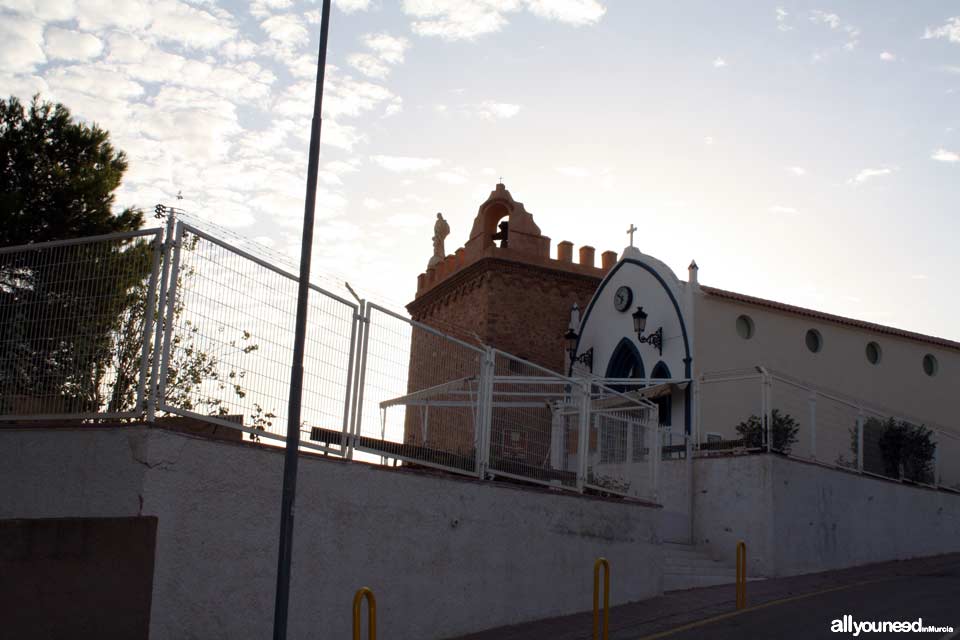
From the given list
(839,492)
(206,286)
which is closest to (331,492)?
(206,286)

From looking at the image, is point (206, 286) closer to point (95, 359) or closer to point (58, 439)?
point (95, 359)

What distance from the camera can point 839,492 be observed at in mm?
20609

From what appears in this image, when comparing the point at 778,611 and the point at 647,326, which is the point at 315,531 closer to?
the point at 778,611

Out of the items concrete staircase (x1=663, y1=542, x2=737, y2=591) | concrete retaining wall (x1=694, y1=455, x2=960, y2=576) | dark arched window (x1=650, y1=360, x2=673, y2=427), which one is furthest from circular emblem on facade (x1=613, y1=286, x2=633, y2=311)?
concrete staircase (x1=663, y1=542, x2=737, y2=591)

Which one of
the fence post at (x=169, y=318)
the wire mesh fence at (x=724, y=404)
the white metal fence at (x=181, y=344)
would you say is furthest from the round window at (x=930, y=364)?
the fence post at (x=169, y=318)

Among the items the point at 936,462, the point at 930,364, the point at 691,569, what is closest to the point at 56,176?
the point at 691,569

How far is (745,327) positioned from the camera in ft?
83.6

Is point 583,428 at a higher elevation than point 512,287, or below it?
below

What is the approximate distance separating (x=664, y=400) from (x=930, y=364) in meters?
9.48

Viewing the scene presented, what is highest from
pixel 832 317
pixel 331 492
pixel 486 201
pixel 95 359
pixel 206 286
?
pixel 486 201

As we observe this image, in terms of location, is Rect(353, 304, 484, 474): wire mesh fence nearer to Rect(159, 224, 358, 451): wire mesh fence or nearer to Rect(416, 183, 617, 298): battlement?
Rect(159, 224, 358, 451): wire mesh fence

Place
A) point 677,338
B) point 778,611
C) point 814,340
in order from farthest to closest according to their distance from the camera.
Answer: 1. point 814,340
2. point 677,338
3. point 778,611

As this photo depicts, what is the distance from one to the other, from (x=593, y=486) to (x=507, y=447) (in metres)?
2.15

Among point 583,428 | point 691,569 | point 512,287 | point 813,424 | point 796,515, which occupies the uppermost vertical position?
point 512,287
